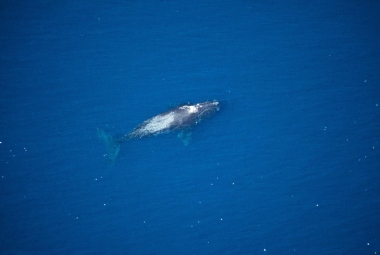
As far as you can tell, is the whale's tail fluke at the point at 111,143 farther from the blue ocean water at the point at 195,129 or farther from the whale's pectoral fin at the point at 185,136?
the whale's pectoral fin at the point at 185,136

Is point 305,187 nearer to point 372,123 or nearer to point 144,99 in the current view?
point 372,123

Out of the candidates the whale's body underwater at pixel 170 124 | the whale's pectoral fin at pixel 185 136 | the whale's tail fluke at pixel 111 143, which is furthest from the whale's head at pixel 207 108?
the whale's tail fluke at pixel 111 143

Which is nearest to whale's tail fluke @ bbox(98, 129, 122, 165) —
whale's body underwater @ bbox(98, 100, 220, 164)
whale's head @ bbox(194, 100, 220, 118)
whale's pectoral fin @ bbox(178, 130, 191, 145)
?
whale's body underwater @ bbox(98, 100, 220, 164)

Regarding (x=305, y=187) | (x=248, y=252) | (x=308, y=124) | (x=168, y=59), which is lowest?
(x=248, y=252)

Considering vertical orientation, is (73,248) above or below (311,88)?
→ below

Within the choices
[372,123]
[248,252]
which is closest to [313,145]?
[372,123]

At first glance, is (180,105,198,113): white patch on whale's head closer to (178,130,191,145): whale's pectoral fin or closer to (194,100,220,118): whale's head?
(194,100,220,118): whale's head

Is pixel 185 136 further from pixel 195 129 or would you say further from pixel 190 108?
pixel 190 108

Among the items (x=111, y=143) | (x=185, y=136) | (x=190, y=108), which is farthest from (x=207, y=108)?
(x=111, y=143)
